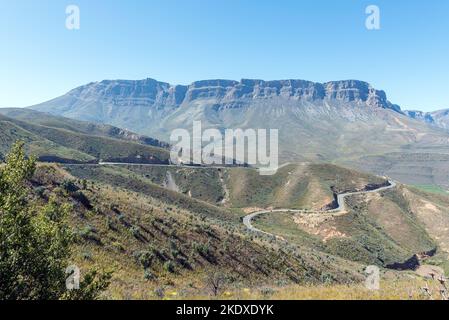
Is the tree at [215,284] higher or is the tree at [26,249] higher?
the tree at [26,249]

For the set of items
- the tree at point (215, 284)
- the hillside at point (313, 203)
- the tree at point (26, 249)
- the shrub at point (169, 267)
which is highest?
the tree at point (26, 249)

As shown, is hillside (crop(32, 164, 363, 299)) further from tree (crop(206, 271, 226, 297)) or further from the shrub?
tree (crop(206, 271, 226, 297))

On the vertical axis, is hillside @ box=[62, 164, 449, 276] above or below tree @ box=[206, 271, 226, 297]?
below

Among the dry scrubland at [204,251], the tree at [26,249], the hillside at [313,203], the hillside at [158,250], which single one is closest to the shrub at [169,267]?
the hillside at [158,250]

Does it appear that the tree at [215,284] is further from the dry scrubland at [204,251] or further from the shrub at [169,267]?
the shrub at [169,267]

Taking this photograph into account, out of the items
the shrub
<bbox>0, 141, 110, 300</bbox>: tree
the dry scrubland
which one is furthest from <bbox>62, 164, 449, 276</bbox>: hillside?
<bbox>0, 141, 110, 300</bbox>: tree

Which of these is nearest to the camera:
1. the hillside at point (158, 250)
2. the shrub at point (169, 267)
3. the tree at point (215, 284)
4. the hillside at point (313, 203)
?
the tree at point (215, 284)

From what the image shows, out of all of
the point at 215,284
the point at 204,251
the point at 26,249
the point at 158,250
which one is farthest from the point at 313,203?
the point at 26,249
